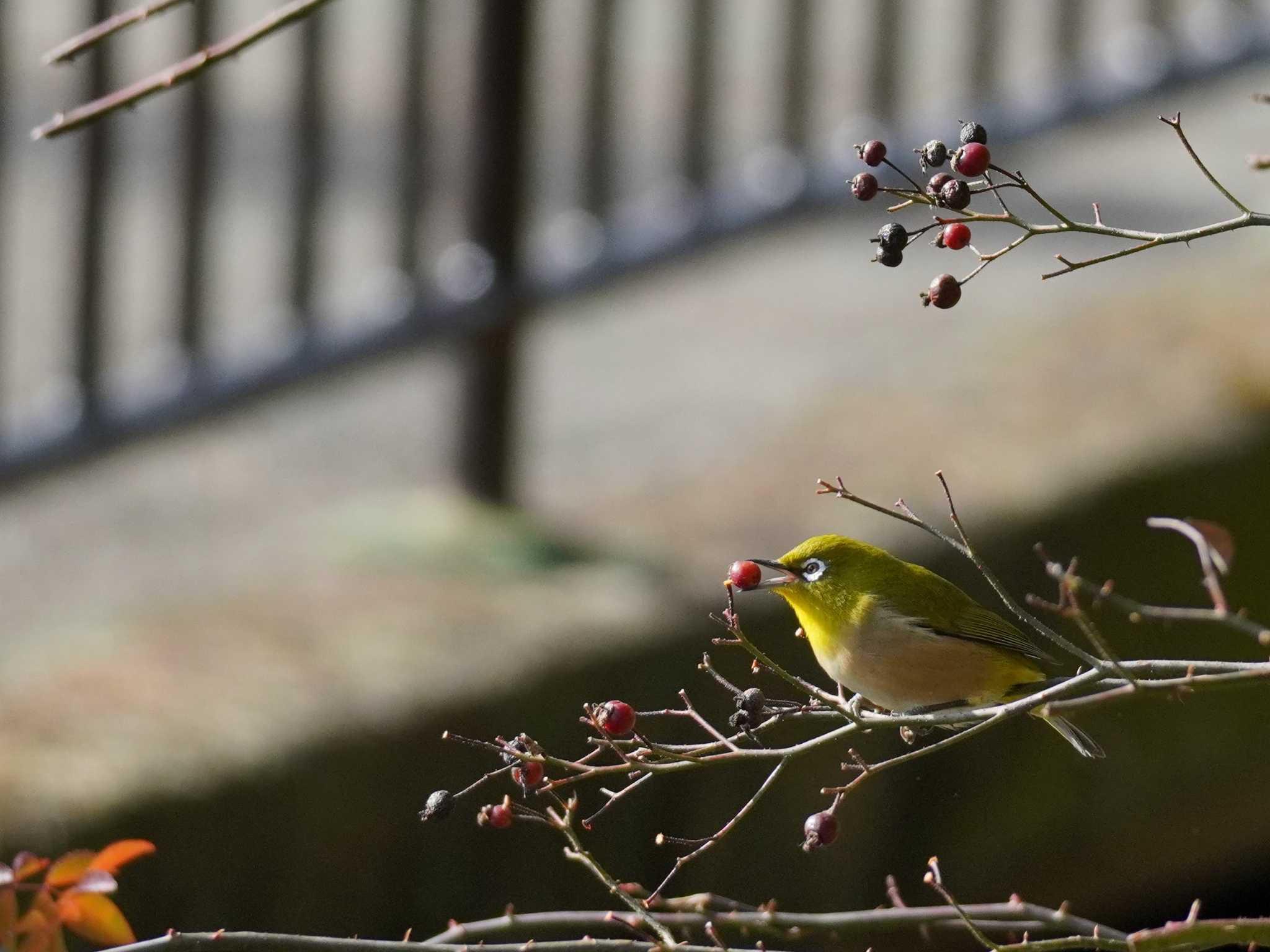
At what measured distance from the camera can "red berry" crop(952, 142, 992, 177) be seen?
1543 millimetres

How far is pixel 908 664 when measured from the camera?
2.08 m

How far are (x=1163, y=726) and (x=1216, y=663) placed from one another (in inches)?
99.7

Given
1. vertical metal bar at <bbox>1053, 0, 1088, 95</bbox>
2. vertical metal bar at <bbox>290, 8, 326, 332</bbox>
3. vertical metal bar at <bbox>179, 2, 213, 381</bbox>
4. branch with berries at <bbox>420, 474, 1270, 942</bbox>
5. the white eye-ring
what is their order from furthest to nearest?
1. vertical metal bar at <bbox>1053, 0, 1088, 95</bbox>
2. vertical metal bar at <bbox>290, 8, 326, 332</bbox>
3. vertical metal bar at <bbox>179, 2, 213, 381</bbox>
4. the white eye-ring
5. branch with berries at <bbox>420, 474, 1270, 942</bbox>

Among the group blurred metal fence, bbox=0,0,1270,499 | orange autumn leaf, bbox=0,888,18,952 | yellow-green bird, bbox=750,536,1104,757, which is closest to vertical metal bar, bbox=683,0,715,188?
blurred metal fence, bbox=0,0,1270,499

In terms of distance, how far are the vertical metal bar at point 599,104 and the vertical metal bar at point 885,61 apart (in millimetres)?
868

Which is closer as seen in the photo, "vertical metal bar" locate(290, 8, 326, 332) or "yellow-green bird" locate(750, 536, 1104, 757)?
"yellow-green bird" locate(750, 536, 1104, 757)

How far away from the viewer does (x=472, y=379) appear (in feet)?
14.0

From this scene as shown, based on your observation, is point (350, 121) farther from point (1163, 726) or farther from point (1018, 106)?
point (1163, 726)

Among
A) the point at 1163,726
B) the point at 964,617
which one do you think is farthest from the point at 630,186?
the point at 964,617

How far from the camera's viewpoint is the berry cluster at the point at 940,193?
149cm

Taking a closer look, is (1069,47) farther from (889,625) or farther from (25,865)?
(25,865)

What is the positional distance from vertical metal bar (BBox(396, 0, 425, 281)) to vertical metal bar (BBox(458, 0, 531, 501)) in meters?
0.18

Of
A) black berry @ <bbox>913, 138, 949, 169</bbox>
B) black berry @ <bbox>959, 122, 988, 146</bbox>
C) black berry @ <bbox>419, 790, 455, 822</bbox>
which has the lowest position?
black berry @ <bbox>419, 790, 455, 822</bbox>

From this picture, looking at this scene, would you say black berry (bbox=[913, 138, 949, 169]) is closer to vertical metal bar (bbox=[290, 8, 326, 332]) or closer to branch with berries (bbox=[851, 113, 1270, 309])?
branch with berries (bbox=[851, 113, 1270, 309])
